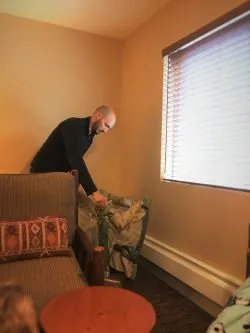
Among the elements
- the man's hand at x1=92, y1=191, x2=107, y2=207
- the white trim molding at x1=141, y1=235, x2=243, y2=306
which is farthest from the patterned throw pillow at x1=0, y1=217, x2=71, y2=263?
the white trim molding at x1=141, y1=235, x2=243, y2=306

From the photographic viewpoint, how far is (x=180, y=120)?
2.47 m

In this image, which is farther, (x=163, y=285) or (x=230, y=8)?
(x=163, y=285)

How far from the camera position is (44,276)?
1569mm

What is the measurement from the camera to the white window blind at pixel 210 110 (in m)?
1.91

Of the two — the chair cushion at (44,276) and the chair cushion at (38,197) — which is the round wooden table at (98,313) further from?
the chair cushion at (38,197)

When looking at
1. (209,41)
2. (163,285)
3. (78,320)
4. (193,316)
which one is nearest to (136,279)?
(163,285)

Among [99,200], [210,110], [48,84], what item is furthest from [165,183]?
[48,84]

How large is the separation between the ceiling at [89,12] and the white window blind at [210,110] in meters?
0.50

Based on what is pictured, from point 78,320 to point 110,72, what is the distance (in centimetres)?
266

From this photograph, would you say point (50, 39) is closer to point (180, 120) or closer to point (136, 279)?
point (180, 120)

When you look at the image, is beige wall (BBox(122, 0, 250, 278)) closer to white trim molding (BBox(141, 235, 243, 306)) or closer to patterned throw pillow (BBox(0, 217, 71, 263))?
white trim molding (BBox(141, 235, 243, 306))

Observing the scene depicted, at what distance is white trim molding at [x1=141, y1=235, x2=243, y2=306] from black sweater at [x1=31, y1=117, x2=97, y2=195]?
89 cm

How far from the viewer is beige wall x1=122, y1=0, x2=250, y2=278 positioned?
6.36ft

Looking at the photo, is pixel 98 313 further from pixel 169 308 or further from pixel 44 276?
pixel 169 308
